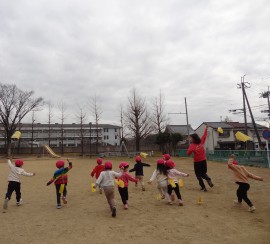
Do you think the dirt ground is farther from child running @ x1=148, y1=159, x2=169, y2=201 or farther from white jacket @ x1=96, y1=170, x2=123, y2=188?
white jacket @ x1=96, y1=170, x2=123, y2=188

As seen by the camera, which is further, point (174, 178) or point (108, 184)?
point (174, 178)

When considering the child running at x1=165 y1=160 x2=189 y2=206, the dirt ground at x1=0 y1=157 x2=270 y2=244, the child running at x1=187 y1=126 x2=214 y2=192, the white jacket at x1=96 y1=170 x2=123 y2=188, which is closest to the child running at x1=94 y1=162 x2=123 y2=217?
the white jacket at x1=96 y1=170 x2=123 y2=188

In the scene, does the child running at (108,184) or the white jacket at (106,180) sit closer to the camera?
the child running at (108,184)

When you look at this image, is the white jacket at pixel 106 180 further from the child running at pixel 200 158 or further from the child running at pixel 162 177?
the child running at pixel 200 158

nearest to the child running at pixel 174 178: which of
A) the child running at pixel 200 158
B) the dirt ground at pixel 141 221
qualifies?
the dirt ground at pixel 141 221

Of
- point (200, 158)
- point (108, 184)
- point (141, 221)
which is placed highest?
point (200, 158)

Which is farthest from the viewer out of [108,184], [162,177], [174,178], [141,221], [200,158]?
[200,158]

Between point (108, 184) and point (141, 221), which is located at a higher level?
point (108, 184)

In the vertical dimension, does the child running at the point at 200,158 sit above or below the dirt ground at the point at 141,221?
above

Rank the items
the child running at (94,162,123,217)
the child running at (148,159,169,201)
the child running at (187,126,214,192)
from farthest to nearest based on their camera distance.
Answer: the child running at (187,126,214,192)
the child running at (148,159,169,201)
the child running at (94,162,123,217)

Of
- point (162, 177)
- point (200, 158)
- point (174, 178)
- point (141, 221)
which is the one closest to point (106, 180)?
point (141, 221)

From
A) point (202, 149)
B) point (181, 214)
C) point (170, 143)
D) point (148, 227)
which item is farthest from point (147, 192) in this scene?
point (170, 143)

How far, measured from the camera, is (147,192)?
10219mm

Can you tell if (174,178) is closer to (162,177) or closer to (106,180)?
(162,177)
